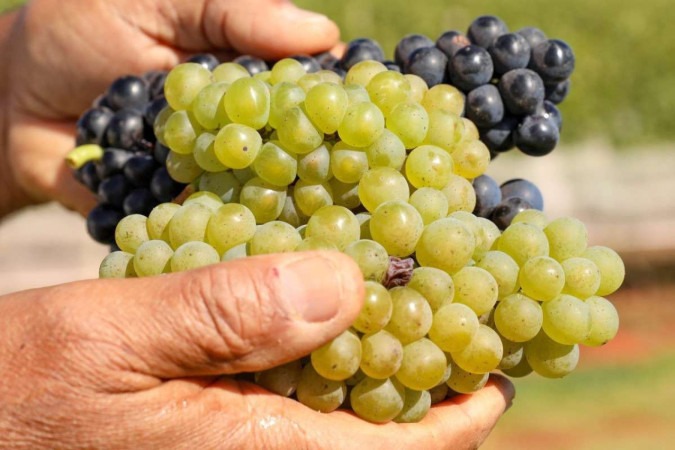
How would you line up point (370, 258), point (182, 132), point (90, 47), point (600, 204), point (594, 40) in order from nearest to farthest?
point (370, 258)
point (182, 132)
point (90, 47)
point (600, 204)
point (594, 40)

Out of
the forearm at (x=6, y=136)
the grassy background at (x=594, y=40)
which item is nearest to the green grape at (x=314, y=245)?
the forearm at (x=6, y=136)

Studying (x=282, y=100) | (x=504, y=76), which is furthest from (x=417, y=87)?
(x=282, y=100)

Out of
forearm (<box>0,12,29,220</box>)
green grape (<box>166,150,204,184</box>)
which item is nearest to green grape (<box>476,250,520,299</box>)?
green grape (<box>166,150,204,184</box>)

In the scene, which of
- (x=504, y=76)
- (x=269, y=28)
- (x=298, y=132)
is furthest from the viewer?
(x=269, y=28)

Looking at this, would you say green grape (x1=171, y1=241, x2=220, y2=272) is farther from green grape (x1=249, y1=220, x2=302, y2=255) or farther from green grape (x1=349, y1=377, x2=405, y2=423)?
green grape (x1=349, y1=377, x2=405, y2=423)

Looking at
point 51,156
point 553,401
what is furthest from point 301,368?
point 553,401

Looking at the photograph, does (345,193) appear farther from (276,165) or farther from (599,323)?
(599,323)

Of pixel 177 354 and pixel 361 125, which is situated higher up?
pixel 361 125
